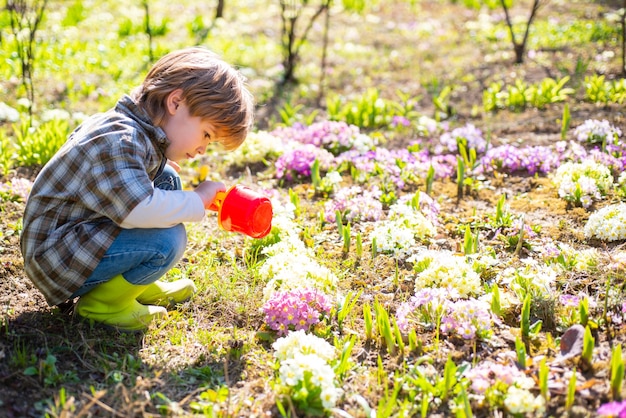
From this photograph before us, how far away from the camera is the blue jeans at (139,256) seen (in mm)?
2574

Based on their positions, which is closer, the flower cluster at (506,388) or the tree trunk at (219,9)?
the flower cluster at (506,388)

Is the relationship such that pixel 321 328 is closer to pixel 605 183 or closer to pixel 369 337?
pixel 369 337

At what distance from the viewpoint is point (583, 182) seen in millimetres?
3809

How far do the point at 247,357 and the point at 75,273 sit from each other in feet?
2.57

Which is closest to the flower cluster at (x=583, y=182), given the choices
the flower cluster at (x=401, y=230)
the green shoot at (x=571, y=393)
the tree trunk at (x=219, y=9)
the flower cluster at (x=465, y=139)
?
the flower cluster at (x=465, y=139)

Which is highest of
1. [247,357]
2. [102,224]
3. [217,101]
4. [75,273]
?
[217,101]

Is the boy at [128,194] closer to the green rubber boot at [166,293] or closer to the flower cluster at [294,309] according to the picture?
the green rubber boot at [166,293]

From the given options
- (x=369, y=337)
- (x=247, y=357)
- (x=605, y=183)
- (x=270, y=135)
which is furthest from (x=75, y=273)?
(x=605, y=183)

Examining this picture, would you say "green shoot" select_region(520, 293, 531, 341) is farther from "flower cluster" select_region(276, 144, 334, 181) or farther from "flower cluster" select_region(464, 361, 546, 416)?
"flower cluster" select_region(276, 144, 334, 181)

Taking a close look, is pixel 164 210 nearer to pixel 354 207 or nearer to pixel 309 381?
pixel 309 381

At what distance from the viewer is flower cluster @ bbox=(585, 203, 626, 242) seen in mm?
3225

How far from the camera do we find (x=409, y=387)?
235 cm

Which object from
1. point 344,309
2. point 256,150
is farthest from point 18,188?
point 344,309

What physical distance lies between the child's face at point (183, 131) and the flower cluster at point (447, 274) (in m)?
1.19
